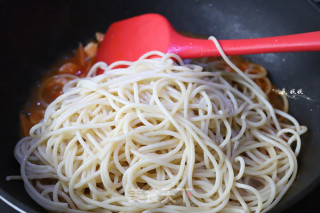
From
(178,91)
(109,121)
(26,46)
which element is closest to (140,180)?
(109,121)

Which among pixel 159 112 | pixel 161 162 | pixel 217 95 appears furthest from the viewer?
pixel 217 95

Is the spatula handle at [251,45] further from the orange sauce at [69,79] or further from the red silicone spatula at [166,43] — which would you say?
the orange sauce at [69,79]

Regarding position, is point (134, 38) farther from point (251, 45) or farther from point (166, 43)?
point (251, 45)

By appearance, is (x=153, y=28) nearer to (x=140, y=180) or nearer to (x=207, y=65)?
(x=207, y=65)

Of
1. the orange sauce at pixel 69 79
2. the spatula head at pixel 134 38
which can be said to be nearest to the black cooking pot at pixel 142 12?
the orange sauce at pixel 69 79

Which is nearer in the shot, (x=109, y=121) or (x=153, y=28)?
(x=109, y=121)

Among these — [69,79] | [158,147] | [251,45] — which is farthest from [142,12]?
[158,147]

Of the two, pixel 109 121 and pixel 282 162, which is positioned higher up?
pixel 109 121
